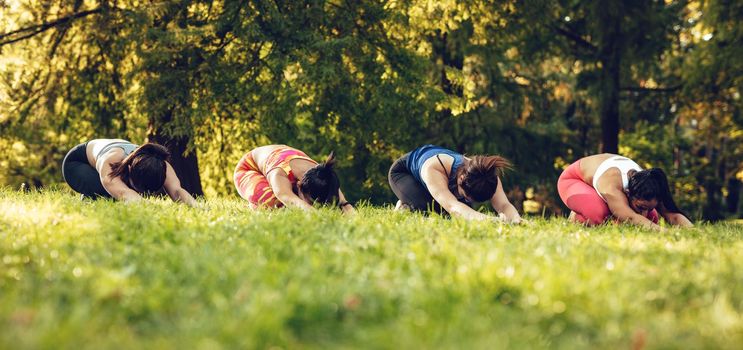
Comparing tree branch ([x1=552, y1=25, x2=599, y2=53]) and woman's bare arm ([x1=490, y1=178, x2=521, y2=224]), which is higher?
tree branch ([x1=552, y1=25, x2=599, y2=53])

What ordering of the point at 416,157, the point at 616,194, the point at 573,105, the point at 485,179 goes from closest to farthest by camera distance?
the point at 485,179 < the point at 616,194 < the point at 416,157 < the point at 573,105

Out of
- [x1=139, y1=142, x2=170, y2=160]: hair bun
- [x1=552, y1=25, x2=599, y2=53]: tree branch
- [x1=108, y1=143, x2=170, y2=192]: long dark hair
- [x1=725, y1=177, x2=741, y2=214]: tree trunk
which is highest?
[x1=552, y1=25, x2=599, y2=53]: tree branch

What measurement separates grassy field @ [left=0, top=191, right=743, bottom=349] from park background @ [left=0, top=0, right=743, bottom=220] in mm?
6694

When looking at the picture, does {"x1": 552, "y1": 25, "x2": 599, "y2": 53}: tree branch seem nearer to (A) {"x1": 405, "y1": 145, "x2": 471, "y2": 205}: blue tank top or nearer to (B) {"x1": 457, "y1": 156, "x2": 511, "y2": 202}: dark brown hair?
(A) {"x1": 405, "y1": 145, "x2": 471, "y2": 205}: blue tank top

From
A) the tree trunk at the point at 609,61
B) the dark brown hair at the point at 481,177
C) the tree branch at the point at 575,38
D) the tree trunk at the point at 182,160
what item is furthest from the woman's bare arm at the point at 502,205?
the tree branch at the point at 575,38

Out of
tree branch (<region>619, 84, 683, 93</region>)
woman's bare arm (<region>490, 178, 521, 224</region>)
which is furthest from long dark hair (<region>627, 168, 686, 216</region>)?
tree branch (<region>619, 84, 683, 93</region>)

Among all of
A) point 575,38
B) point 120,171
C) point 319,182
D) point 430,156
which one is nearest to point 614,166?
point 430,156

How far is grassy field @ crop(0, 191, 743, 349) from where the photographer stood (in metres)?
2.54

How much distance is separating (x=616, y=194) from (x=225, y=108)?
25.0 feet

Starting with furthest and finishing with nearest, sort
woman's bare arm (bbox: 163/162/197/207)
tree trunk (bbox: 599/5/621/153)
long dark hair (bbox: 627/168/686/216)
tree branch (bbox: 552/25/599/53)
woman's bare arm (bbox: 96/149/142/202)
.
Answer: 1. tree branch (bbox: 552/25/599/53)
2. tree trunk (bbox: 599/5/621/153)
3. woman's bare arm (bbox: 163/162/197/207)
4. woman's bare arm (bbox: 96/149/142/202)
5. long dark hair (bbox: 627/168/686/216)

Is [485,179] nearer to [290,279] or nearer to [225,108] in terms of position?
[290,279]

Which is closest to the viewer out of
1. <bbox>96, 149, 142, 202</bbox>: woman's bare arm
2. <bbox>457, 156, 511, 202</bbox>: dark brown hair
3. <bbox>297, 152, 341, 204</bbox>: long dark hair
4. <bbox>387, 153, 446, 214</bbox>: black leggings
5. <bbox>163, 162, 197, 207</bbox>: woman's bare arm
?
<bbox>457, 156, 511, 202</bbox>: dark brown hair

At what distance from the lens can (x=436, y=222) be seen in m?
5.58

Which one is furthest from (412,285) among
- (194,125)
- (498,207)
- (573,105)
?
(573,105)
